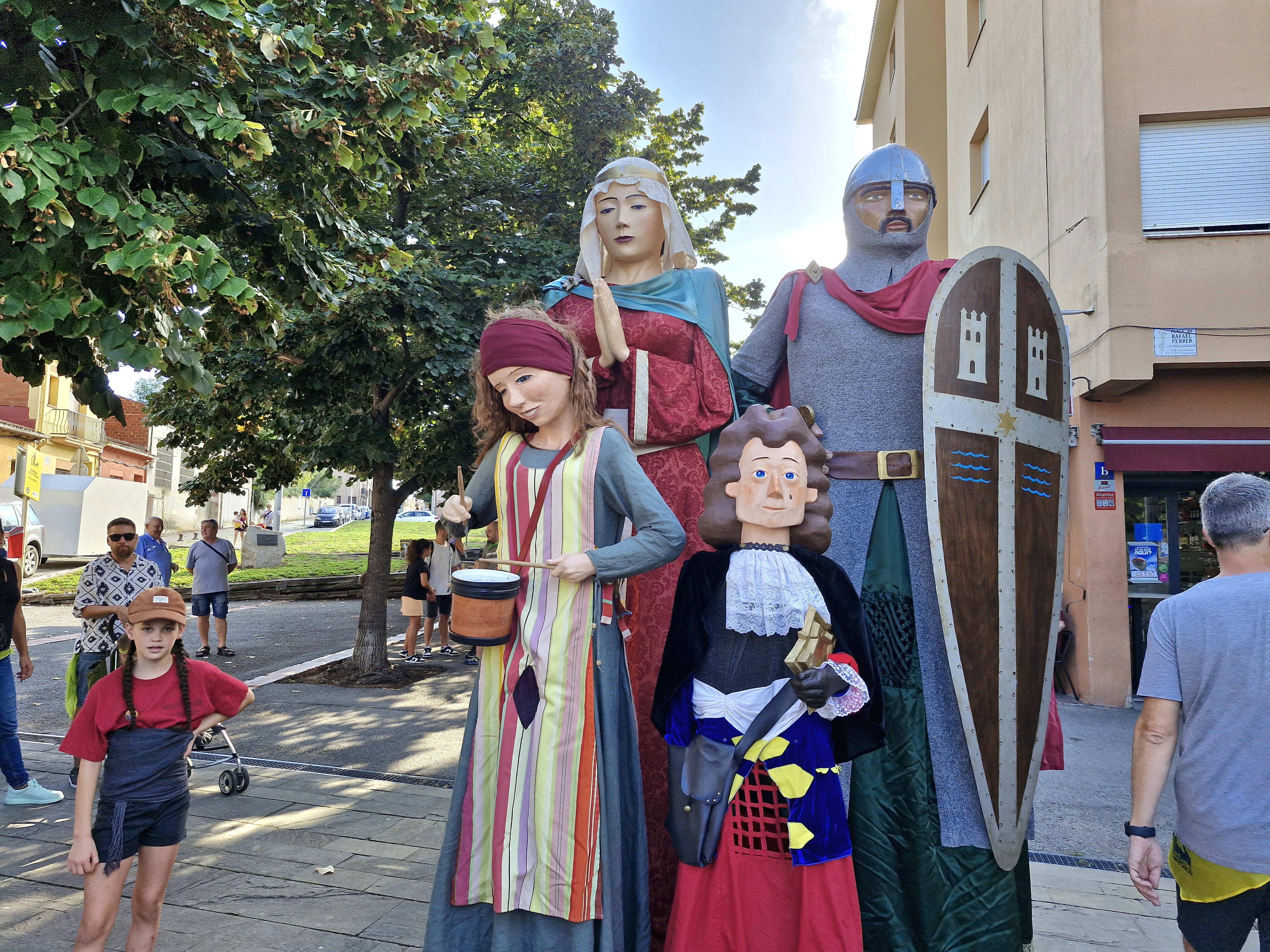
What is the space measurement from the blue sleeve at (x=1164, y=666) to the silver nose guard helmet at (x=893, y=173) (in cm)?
144

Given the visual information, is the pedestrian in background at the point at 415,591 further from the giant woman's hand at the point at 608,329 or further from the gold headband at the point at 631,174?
the giant woman's hand at the point at 608,329

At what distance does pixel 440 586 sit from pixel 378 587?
147cm

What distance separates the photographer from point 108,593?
5.03 metres

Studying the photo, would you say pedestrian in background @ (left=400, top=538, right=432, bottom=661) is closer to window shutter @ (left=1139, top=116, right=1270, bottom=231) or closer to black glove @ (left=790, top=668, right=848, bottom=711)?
window shutter @ (left=1139, top=116, right=1270, bottom=231)

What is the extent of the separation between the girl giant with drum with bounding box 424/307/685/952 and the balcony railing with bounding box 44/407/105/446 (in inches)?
1169

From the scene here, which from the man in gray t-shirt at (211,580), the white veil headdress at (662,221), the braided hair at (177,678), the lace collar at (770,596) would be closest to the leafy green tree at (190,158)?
the braided hair at (177,678)

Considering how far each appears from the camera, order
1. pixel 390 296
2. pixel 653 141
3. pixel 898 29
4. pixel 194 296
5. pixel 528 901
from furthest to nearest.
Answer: pixel 898 29 → pixel 653 141 → pixel 390 296 → pixel 194 296 → pixel 528 901

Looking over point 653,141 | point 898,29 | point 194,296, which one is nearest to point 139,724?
point 194,296

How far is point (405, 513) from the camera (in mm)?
44094

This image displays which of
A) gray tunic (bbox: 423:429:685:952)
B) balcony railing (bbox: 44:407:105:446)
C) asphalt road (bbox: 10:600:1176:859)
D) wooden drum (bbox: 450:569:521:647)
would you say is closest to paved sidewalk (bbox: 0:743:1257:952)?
asphalt road (bbox: 10:600:1176:859)

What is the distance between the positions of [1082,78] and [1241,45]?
52.5 inches

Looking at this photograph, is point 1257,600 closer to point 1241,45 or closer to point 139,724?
point 139,724

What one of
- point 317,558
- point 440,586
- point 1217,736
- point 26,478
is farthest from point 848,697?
point 317,558

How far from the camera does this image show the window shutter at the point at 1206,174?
777 centimetres
